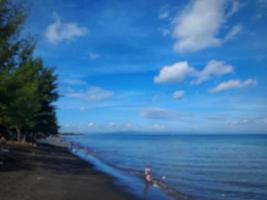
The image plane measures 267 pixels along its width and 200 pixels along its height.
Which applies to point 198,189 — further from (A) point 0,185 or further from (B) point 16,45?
(B) point 16,45

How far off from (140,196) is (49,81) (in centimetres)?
3119

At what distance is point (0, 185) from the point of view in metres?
14.7

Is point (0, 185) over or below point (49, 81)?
below

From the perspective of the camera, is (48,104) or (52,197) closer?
(52,197)

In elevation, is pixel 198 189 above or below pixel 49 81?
below

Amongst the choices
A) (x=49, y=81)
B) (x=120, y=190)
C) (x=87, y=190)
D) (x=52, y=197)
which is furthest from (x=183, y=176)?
(x=49, y=81)

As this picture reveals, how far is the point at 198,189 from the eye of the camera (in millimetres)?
23125

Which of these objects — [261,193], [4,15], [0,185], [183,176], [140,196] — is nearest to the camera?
[4,15]

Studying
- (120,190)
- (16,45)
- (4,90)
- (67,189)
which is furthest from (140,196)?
(16,45)

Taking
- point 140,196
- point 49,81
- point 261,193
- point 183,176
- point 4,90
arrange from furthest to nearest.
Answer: point 49,81 < point 183,176 < point 261,193 < point 140,196 < point 4,90

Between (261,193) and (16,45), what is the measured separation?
18.5 m

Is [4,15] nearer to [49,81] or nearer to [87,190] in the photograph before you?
[87,190]

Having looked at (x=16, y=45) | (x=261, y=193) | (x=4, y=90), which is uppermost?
(x=16, y=45)

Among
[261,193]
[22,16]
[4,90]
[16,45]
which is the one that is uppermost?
[22,16]
